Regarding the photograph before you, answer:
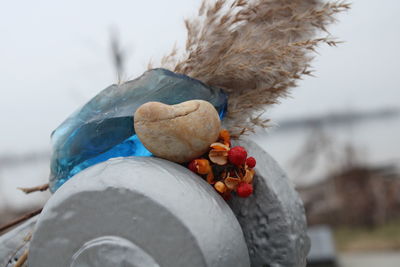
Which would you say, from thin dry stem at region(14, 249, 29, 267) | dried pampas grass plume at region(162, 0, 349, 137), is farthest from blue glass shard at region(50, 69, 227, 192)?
thin dry stem at region(14, 249, 29, 267)

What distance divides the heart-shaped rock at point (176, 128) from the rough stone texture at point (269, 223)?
0.69 feet

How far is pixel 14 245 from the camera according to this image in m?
1.32

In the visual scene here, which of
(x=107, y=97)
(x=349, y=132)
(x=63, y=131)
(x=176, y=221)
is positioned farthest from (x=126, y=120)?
A: (x=349, y=132)

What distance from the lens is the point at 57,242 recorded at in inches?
37.1

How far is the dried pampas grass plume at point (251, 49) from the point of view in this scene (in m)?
1.12

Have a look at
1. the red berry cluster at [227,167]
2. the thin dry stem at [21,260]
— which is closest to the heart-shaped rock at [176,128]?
the red berry cluster at [227,167]

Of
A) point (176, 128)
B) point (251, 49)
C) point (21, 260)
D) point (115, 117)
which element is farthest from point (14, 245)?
point (251, 49)

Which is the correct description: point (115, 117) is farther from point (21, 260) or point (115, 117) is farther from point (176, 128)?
point (21, 260)

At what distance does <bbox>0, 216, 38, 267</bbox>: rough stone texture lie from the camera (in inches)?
50.5

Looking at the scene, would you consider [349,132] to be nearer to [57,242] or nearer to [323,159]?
[323,159]

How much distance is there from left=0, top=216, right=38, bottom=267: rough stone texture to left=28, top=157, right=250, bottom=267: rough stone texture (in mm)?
365

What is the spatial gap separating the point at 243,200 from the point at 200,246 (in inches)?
11.9

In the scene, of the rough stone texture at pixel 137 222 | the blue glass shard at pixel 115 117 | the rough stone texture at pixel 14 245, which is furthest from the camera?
the rough stone texture at pixel 14 245

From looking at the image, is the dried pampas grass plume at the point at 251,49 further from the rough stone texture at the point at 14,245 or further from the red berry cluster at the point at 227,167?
the rough stone texture at the point at 14,245
